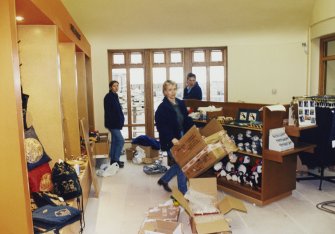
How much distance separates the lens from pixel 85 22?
20.1 ft

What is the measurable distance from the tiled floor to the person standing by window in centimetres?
93

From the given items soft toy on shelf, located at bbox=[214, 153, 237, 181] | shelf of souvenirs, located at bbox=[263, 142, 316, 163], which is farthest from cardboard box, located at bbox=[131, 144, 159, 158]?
shelf of souvenirs, located at bbox=[263, 142, 316, 163]

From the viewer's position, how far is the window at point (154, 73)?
284 inches

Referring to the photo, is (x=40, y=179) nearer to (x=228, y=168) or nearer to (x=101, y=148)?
(x=228, y=168)

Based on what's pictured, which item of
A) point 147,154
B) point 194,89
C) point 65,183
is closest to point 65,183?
point 65,183

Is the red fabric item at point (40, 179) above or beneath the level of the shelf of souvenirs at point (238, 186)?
above

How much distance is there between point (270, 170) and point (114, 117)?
2.84 meters

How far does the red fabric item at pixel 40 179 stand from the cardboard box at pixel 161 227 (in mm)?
977

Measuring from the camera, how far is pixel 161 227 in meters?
2.92

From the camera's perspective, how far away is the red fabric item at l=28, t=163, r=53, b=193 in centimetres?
268

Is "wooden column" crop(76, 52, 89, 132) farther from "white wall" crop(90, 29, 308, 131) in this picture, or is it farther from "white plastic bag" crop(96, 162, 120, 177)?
"white wall" crop(90, 29, 308, 131)

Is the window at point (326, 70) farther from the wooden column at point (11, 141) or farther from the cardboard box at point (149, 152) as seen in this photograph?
the wooden column at point (11, 141)

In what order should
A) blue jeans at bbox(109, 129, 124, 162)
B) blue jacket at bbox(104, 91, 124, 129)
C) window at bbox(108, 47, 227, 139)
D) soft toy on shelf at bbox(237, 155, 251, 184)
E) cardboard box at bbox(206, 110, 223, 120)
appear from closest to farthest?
1. soft toy on shelf at bbox(237, 155, 251, 184)
2. cardboard box at bbox(206, 110, 223, 120)
3. blue jacket at bbox(104, 91, 124, 129)
4. blue jeans at bbox(109, 129, 124, 162)
5. window at bbox(108, 47, 227, 139)

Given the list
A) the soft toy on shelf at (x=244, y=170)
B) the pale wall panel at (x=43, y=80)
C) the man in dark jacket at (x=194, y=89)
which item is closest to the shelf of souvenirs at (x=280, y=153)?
the soft toy on shelf at (x=244, y=170)
